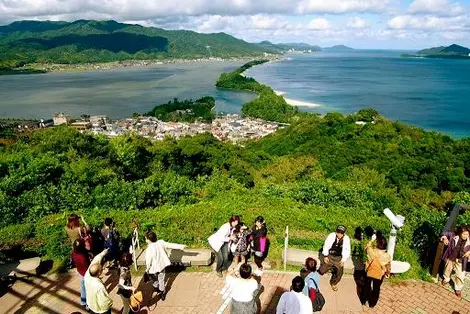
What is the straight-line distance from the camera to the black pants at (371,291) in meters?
6.90

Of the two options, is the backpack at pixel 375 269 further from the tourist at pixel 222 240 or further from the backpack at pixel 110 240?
the backpack at pixel 110 240

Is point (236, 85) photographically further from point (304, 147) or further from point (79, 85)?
point (304, 147)

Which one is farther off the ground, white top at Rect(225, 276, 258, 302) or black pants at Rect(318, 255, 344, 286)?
white top at Rect(225, 276, 258, 302)

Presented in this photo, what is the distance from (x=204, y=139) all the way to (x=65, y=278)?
3506 centimetres

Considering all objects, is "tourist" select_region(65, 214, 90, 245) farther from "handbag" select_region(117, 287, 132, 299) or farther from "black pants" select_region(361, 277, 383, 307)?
"black pants" select_region(361, 277, 383, 307)

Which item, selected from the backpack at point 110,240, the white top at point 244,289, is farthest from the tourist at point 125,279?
the white top at point 244,289

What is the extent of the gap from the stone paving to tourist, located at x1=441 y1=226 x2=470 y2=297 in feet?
1.00

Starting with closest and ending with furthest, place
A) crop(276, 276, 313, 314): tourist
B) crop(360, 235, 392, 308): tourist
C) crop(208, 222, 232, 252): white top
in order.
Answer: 1. crop(276, 276, 313, 314): tourist
2. crop(360, 235, 392, 308): tourist
3. crop(208, 222, 232, 252): white top

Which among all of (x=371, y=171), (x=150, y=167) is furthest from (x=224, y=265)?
(x=371, y=171)

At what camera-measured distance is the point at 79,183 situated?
1283cm

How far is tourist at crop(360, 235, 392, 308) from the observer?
6.62 m

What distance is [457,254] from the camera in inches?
289

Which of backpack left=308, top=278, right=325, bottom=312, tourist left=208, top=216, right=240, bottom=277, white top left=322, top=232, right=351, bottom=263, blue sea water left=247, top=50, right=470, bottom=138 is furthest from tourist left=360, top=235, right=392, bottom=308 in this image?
blue sea water left=247, top=50, right=470, bottom=138

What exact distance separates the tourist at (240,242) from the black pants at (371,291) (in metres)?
2.37
